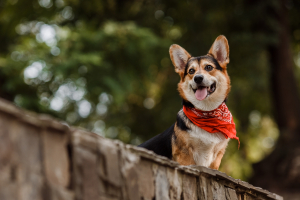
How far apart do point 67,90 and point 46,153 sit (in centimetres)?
626

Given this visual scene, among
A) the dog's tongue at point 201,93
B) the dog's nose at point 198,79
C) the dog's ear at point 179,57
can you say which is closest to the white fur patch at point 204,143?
the dog's tongue at point 201,93

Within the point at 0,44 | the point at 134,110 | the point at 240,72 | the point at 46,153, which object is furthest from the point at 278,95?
the point at 46,153

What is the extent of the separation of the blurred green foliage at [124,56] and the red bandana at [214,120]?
137 inches

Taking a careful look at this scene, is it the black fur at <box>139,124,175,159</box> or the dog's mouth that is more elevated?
the dog's mouth

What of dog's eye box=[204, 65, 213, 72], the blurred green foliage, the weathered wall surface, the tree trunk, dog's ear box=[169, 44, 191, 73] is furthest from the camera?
the tree trunk

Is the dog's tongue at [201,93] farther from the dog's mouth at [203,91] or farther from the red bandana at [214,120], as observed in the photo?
the red bandana at [214,120]

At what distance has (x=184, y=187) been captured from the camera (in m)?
2.32

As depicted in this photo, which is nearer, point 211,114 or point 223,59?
point 211,114

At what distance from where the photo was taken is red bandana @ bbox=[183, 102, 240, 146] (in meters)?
3.71

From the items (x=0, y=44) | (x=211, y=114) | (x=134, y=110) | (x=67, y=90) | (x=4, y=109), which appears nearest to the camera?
(x=4, y=109)

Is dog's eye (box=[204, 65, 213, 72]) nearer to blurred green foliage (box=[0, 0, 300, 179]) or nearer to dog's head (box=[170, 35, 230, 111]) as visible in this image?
dog's head (box=[170, 35, 230, 111])

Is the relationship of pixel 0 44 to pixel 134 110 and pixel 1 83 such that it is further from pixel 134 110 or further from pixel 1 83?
pixel 134 110

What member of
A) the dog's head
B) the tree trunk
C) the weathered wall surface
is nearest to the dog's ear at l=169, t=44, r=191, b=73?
the dog's head

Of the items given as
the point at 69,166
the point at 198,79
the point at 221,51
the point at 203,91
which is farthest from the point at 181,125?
the point at 69,166
